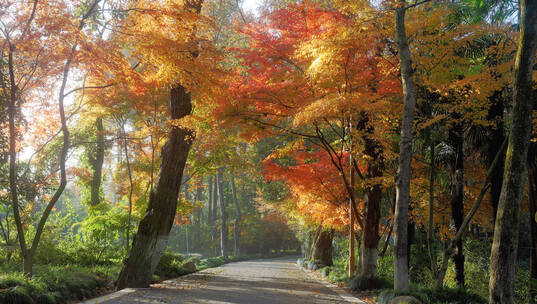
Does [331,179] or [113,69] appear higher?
[113,69]

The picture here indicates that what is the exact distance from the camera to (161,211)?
941 centimetres

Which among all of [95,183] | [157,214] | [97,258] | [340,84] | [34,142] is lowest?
[97,258]

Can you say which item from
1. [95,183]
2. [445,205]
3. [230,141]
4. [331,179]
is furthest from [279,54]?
[95,183]

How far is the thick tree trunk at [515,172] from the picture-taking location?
5180 mm

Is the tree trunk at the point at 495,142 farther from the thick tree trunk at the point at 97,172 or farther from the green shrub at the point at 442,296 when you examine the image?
the thick tree trunk at the point at 97,172

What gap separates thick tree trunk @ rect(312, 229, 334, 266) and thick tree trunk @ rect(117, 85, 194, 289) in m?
11.6

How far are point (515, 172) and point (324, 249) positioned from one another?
50.9 feet

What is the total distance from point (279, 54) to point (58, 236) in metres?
10.5

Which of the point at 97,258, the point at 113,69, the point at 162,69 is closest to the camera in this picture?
the point at 162,69

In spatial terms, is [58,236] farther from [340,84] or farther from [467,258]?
[467,258]

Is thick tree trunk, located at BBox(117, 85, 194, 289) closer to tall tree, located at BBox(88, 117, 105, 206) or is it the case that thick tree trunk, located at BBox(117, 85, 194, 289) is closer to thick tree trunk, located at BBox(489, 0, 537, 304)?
thick tree trunk, located at BBox(489, 0, 537, 304)

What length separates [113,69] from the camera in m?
8.85

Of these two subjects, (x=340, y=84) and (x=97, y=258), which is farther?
(x=97, y=258)

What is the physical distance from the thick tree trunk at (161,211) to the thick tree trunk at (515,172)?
7.06 metres
